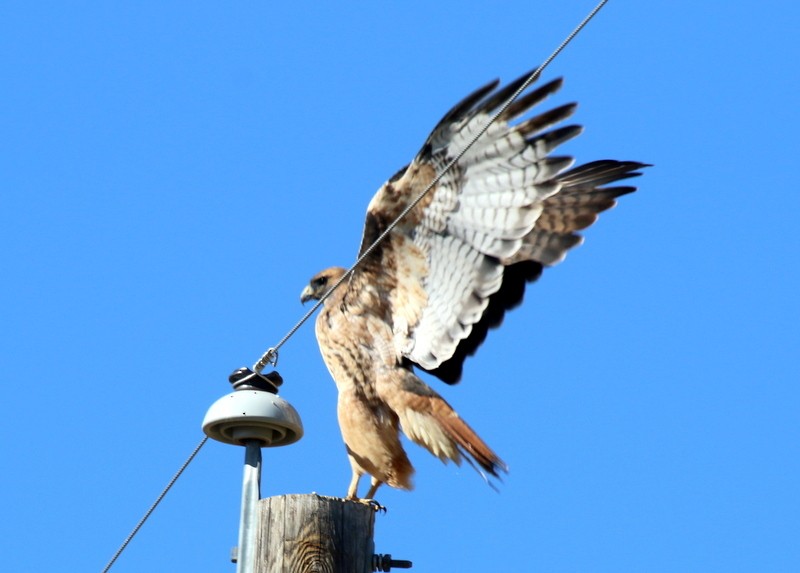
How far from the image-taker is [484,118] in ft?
20.6

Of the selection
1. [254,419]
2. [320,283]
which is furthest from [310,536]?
[320,283]

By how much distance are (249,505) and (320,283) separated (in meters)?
3.55

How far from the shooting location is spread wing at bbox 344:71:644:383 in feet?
20.7

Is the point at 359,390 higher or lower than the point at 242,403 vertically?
higher

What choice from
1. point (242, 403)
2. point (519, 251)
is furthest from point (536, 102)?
point (242, 403)

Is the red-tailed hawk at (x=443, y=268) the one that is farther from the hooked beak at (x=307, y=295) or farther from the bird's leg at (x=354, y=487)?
the hooked beak at (x=307, y=295)

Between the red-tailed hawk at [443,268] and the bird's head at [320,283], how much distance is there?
0.75 meters

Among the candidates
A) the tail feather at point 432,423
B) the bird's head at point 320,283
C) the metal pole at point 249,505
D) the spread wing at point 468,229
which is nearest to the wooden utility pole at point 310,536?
the metal pole at point 249,505

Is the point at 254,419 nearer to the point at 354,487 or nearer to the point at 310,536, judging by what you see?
the point at 310,536

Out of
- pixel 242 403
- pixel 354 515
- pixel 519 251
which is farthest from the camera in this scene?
pixel 519 251

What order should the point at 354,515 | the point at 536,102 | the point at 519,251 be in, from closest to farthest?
the point at 354,515 → the point at 536,102 → the point at 519,251

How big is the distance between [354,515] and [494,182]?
9.15 feet

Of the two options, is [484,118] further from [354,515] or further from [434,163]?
[354,515]

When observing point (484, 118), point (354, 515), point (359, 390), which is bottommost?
point (354, 515)
